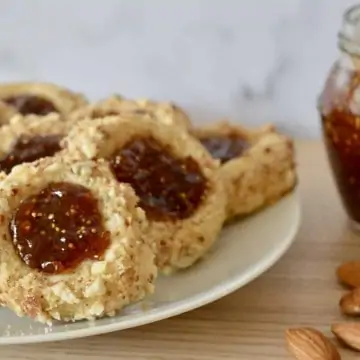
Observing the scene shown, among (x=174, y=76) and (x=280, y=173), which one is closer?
(x=280, y=173)

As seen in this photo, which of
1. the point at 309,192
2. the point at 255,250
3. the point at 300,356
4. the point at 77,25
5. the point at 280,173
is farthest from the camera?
the point at 77,25

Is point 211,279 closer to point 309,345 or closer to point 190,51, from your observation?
point 309,345

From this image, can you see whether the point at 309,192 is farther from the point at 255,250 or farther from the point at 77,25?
the point at 77,25

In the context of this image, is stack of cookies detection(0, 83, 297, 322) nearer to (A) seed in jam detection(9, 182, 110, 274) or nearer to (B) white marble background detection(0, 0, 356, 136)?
(A) seed in jam detection(9, 182, 110, 274)

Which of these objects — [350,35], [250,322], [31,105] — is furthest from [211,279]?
[31,105]

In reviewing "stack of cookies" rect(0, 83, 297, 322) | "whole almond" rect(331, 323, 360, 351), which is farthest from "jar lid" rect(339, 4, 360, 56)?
"whole almond" rect(331, 323, 360, 351)

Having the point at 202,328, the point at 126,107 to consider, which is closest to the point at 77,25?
the point at 126,107
